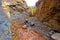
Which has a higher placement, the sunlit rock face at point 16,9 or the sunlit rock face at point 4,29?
the sunlit rock face at point 4,29

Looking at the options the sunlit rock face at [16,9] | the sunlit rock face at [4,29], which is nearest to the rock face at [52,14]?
the sunlit rock face at [4,29]

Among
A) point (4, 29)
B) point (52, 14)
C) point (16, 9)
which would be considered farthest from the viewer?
point (16, 9)

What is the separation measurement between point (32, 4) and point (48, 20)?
19.5 ft

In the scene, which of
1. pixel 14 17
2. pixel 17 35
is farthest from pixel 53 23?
pixel 14 17

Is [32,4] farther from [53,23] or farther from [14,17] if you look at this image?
[53,23]

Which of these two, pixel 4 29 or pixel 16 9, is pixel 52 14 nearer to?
pixel 4 29

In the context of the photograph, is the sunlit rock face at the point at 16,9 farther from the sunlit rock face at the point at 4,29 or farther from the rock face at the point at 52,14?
the sunlit rock face at the point at 4,29

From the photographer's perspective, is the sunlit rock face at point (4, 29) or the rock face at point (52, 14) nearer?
the sunlit rock face at point (4, 29)

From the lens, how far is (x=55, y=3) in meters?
4.81

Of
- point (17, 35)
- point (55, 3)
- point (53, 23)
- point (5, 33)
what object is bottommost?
point (17, 35)

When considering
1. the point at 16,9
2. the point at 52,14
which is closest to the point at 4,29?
the point at 52,14

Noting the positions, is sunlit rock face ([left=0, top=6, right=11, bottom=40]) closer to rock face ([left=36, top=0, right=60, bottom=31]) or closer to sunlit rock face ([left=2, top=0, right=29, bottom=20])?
rock face ([left=36, top=0, right=60, bottom=31])

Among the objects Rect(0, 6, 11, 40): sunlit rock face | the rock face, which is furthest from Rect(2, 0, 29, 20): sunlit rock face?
Rect(0, 6, 11, 40): sunlit rock face

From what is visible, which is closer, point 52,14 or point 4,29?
point 4,29
